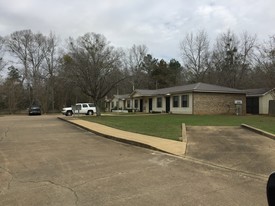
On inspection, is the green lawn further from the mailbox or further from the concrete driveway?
the mailbox

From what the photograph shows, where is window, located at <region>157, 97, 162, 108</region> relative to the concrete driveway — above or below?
above

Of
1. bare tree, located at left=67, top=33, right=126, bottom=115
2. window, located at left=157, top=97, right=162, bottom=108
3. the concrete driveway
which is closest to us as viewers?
the concrete driveway

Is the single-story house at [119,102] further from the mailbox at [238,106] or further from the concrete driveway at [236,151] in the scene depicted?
the concrete driveway at [236,151]

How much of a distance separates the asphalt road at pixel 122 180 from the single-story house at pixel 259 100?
1218 inches

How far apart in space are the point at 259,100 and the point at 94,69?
66.1 ft

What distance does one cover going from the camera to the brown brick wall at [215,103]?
36.8 meters

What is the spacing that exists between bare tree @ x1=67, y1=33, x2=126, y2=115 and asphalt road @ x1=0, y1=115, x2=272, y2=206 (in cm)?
2554

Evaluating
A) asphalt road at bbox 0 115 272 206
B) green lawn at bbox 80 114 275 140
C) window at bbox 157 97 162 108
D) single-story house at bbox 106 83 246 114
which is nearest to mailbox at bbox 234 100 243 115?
single-story house at bbox 106 83 246 114

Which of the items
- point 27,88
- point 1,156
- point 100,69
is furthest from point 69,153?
point 27,88

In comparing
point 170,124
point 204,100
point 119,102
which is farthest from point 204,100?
Result: point 119,102

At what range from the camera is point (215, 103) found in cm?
3797

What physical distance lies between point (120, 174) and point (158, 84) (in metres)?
68.2

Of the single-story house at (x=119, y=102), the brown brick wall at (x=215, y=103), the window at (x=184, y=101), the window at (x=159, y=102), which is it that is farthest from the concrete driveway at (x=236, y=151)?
the single-story house at (x=119, y=102)

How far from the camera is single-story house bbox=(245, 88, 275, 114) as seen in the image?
3931cm
